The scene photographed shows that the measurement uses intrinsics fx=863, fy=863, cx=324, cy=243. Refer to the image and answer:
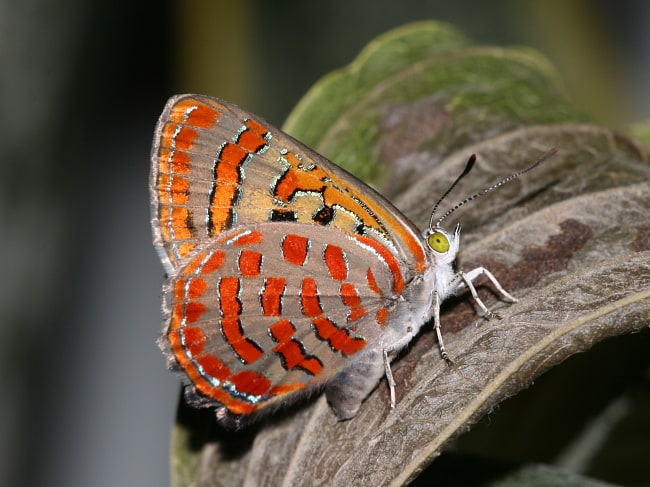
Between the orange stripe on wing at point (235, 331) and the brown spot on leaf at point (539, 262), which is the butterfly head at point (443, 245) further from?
the orange stripe on wing at point (235, 331)

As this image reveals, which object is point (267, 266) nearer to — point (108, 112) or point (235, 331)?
point (235, 331)

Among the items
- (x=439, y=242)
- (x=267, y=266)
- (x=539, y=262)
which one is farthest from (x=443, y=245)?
(x=267, y=266)

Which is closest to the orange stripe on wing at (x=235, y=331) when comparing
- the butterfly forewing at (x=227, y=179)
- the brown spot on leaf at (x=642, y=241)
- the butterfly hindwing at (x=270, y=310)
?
the butterfly hindwing at (x=270, y=310)

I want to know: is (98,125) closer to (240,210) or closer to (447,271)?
(240,210)

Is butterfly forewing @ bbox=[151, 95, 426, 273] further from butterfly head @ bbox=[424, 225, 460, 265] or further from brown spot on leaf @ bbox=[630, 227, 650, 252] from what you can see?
brown spot on leaf @ bbox=[630, 227, 650, 252]

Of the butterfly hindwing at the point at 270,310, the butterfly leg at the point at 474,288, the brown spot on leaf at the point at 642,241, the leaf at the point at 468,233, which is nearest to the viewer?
the leaf at the point at 468,233

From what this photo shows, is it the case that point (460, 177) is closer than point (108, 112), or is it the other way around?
point (460, 177)
